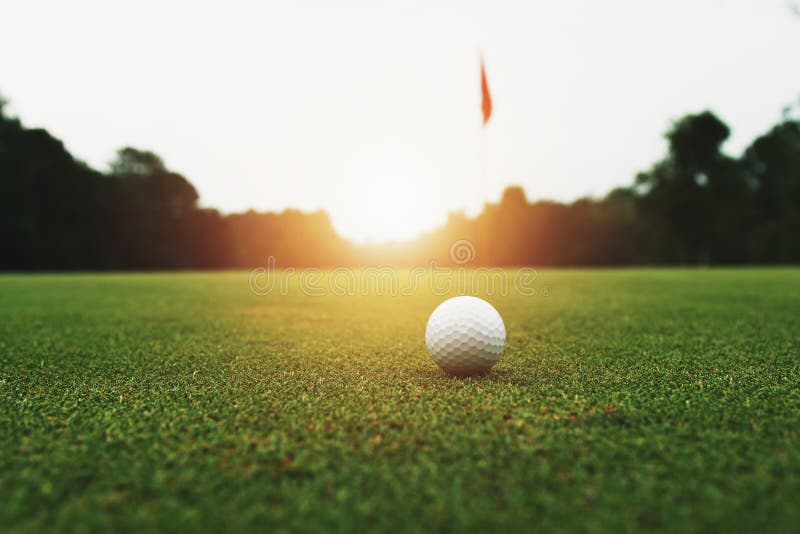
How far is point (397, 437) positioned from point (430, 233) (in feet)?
145

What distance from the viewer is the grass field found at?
1557 millimetres

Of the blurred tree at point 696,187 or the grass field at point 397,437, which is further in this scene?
the blurred tree at point 696,187

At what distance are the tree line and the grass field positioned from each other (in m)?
33.4

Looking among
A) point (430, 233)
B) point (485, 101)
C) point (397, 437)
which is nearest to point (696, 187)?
point (430, 233)

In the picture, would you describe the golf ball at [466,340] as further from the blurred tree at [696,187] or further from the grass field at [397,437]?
the blurred tree at [696,187]

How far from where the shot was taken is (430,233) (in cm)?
4619

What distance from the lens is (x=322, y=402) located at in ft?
8.36

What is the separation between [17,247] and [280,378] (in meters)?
39.0

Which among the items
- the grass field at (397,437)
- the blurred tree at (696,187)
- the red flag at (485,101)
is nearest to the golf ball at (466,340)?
the grass field at (397,437)

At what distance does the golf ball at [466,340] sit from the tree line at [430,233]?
33371 mm

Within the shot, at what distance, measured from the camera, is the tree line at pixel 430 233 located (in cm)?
3650

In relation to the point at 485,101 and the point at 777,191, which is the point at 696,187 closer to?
the point at 777,191

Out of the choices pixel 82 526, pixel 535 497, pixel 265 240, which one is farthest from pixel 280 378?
pixel 265 240

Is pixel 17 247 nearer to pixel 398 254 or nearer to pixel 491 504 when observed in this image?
pixel 398 254
